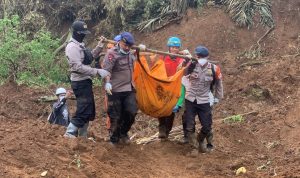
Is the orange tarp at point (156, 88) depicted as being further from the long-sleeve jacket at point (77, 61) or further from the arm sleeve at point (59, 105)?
the arm sleeve at point (59, 105)

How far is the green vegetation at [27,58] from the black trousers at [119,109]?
673 centimetres

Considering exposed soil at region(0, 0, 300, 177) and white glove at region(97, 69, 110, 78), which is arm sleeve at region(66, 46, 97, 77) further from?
exposed soil at region(0, 0, 300, 177)

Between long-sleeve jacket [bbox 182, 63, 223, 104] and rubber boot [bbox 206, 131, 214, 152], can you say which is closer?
long-sleeve jacket [bbox 182, 63, 223, 104]

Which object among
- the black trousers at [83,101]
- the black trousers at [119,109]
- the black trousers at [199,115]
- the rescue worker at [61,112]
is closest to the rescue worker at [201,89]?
the black trousers at [199,115]

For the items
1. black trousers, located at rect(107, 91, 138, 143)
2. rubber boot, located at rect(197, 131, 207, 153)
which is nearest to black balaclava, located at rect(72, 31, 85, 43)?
black trousers, located at rect(107, 91, 138, 143)

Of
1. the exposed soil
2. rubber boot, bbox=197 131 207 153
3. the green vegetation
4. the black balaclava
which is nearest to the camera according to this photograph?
the exposed soil

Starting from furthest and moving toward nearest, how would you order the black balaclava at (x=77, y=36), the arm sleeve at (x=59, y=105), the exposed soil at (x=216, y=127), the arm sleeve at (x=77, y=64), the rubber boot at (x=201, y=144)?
the arm sleeve at (x=59, y=105) → the rubber boot at (x=201, y=144) → the black balaclava at (x=77, y=36) → the arm sleeve at (x=77, y=64) → the exposed soil at (x=216, y=127)

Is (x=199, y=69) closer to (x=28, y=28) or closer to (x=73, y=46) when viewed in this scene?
(x=73, y=46)

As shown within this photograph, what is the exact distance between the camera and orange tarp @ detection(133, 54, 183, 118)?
8141 millimetres

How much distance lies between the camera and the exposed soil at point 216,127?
21.8ft

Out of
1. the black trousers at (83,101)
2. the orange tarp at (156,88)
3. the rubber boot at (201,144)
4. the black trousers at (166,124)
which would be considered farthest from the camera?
the black trousers at (166,124)

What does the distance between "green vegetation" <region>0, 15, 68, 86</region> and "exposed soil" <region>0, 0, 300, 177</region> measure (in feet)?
2.06

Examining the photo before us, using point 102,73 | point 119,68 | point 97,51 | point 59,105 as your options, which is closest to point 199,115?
point 119,68

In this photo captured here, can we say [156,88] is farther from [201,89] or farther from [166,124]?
[166,124]
